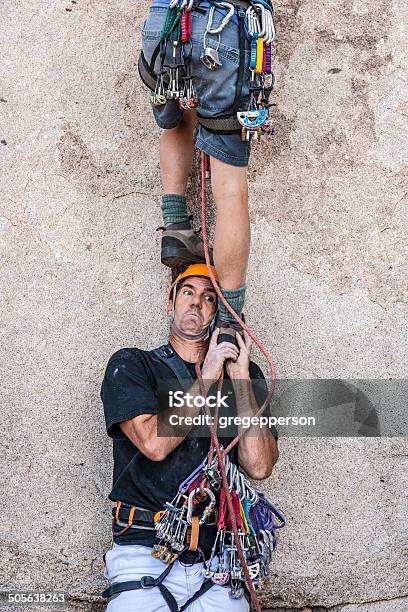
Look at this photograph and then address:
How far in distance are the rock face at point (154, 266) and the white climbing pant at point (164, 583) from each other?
362 millimetres

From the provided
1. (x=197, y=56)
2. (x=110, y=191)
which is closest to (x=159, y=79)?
(x=197, y=56)

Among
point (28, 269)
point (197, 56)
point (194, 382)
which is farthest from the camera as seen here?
point (28, 269)

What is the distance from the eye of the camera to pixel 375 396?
3494mm

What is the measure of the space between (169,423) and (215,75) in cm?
121

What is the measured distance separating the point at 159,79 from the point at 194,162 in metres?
0.56

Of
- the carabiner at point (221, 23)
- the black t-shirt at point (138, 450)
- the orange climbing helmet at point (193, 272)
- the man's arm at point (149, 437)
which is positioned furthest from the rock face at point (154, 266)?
the carabiner at point (221, 23)

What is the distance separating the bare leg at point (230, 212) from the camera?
2.96 metres

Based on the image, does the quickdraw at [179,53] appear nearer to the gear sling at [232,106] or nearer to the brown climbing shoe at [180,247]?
the gear sling at [232,106]

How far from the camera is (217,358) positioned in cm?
312

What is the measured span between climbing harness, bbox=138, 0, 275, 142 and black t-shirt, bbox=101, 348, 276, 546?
909 mm

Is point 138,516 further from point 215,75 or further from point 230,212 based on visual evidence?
point 215,75

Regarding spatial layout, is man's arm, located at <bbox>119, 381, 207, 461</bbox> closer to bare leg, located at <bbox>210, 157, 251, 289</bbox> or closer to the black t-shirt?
the black t-shirt

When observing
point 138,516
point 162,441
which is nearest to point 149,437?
point 162,441

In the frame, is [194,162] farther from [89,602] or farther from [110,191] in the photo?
[89,602]
